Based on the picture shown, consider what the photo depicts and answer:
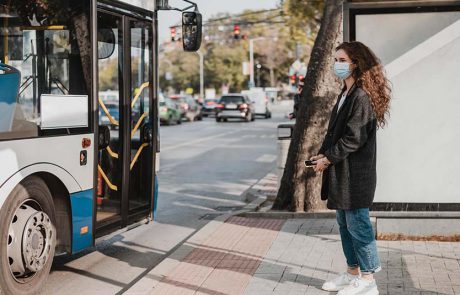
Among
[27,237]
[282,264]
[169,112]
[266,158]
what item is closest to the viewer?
[27,237]

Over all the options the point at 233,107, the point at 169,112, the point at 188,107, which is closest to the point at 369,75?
the point at 169,112

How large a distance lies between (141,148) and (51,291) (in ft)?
7.34

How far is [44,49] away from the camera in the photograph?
7.21 meters

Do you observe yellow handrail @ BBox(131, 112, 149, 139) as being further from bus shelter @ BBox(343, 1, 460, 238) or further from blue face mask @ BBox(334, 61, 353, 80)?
blue face mask @ BBox(334, 61, 353, 80)

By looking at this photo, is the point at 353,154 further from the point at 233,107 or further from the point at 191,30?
the point at 233,107

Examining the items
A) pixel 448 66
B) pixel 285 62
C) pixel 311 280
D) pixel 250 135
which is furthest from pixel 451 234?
pixel 285 62

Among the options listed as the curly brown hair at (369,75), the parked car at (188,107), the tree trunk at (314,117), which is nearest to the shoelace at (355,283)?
the curly brown hair at (369,75)

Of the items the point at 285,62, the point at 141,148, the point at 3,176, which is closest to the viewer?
the point at 3,176

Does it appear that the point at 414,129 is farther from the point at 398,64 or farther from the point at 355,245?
Answer: the point at 355,245

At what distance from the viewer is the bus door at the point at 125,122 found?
8.23m

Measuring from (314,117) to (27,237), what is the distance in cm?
533

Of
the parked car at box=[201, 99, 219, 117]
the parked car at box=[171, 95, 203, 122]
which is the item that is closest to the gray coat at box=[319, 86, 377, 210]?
the parked car at box=[171, 95, 203, 122]

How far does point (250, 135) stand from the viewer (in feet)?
112

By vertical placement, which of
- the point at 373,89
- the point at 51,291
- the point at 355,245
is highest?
the point at 373,89
